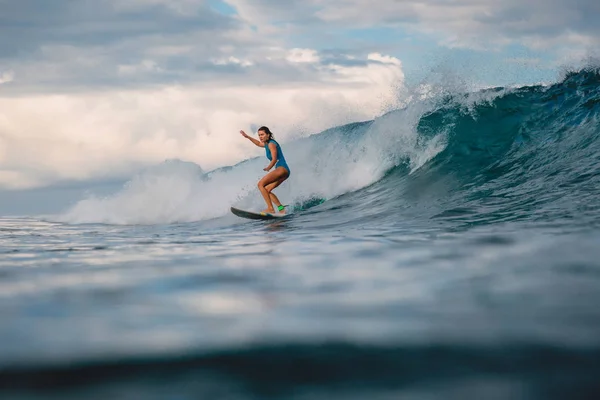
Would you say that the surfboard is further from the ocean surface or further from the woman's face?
the ocean surface

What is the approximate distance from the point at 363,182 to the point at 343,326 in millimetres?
10833

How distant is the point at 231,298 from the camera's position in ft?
9.91

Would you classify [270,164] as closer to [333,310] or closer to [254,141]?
[254,141]

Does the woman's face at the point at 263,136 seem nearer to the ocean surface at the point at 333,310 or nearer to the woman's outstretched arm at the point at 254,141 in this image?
the woman's outstretched arm at the point at 254,141

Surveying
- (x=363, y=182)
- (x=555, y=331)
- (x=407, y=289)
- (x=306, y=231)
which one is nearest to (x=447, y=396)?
(x=555, y=331)

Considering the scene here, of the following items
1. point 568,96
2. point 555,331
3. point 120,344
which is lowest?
point 555,331

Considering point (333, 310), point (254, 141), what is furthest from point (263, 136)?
point (333, 310)

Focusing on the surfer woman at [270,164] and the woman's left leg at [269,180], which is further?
the woman's left leg at [269,180]

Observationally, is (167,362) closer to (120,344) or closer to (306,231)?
(120,344)

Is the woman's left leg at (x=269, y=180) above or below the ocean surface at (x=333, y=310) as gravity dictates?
above

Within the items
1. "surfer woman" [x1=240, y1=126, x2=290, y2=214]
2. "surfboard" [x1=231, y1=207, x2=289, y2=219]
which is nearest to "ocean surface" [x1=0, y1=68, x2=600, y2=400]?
"surfboard" [x1=231, y1=207, x2=289, y2=219]

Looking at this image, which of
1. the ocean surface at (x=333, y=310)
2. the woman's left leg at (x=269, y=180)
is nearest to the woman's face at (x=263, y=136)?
the woman's left leg at (x=269, y=180)

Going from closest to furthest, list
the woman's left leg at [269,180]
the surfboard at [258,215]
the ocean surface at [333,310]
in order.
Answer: the ocean surface at [333,310] → the surfboard at [258,215] → the woman's left leg at [269,180]

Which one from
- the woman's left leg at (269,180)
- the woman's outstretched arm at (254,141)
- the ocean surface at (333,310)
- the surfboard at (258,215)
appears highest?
the woman's outstretched arm at (254,141)
